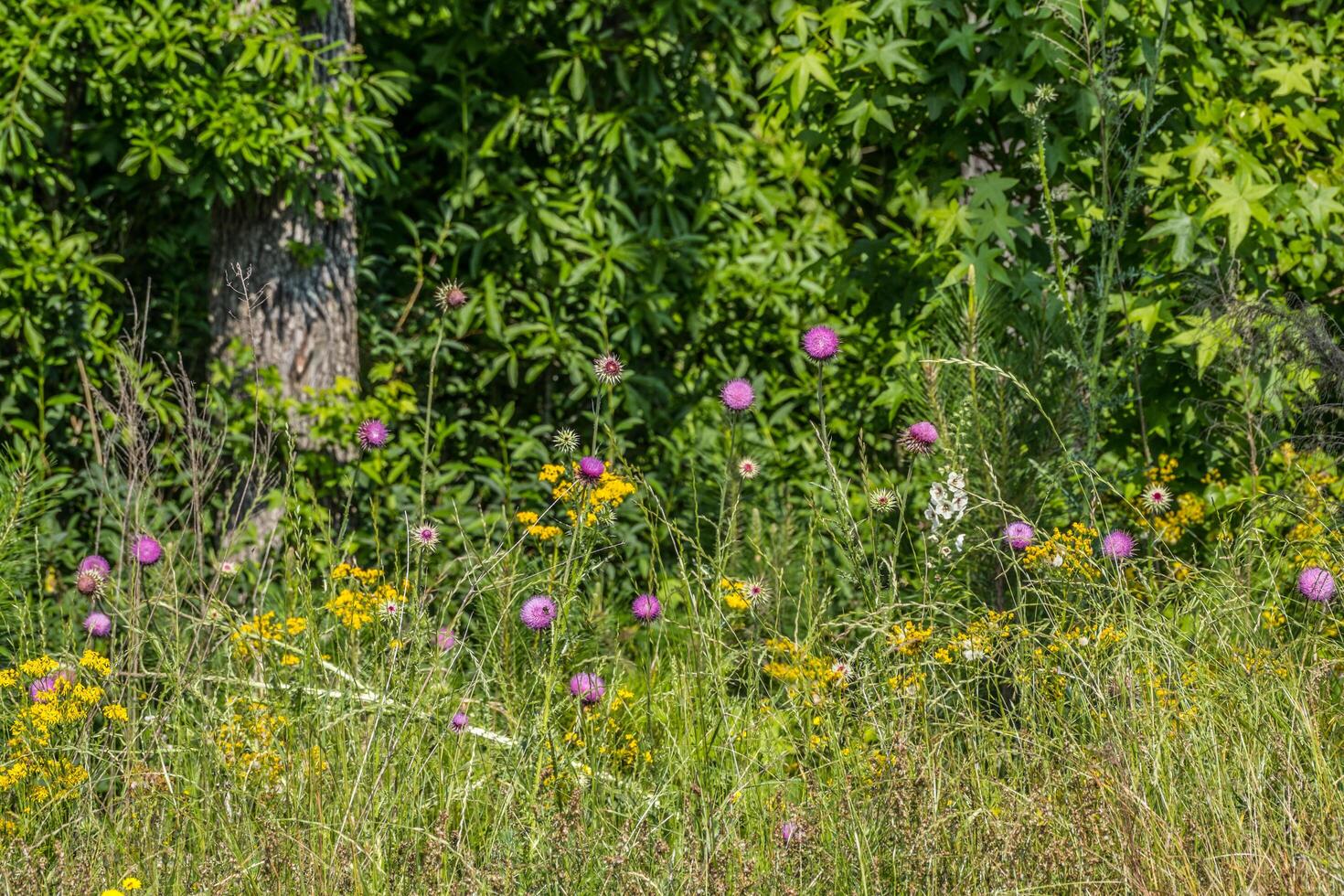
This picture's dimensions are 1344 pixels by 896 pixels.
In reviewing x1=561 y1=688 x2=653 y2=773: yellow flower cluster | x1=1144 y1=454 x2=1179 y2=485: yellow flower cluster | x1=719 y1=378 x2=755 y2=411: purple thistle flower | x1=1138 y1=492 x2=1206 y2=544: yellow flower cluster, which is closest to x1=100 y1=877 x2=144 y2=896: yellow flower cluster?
x1=561 y1=688 x2=653 y2=773: yellow flower cluster

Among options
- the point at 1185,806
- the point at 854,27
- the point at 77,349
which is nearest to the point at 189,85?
the point at 77,349

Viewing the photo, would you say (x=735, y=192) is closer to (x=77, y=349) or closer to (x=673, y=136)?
(x=673, y=136)

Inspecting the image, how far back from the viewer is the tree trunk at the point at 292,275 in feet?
16.1

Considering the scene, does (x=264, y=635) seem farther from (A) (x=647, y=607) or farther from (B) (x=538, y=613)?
(A) (x=647, y=607)

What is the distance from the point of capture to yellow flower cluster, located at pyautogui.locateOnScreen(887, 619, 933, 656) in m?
2.54

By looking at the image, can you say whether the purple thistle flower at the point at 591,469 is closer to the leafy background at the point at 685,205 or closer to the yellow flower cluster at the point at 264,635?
the yellow flower cluster at the point at 264,635

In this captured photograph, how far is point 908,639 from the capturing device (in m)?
2.57

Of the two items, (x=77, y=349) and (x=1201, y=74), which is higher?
(x=1201, y=74)

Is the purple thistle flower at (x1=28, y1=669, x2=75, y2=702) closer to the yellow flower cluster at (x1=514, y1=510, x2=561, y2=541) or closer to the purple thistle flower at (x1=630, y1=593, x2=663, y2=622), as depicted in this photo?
the yellow flower cluster at (x1=514, y1=510, x2=561, y2=541)

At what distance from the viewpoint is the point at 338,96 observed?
480cm

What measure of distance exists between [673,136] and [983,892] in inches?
149

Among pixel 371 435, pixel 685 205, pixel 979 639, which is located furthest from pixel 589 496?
pixel 685 205

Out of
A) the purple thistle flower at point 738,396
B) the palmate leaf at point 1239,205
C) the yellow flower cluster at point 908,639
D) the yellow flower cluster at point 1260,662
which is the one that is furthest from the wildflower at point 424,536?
the palmate leaf at point 1239,205

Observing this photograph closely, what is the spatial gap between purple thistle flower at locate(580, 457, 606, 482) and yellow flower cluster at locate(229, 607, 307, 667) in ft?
1.95
